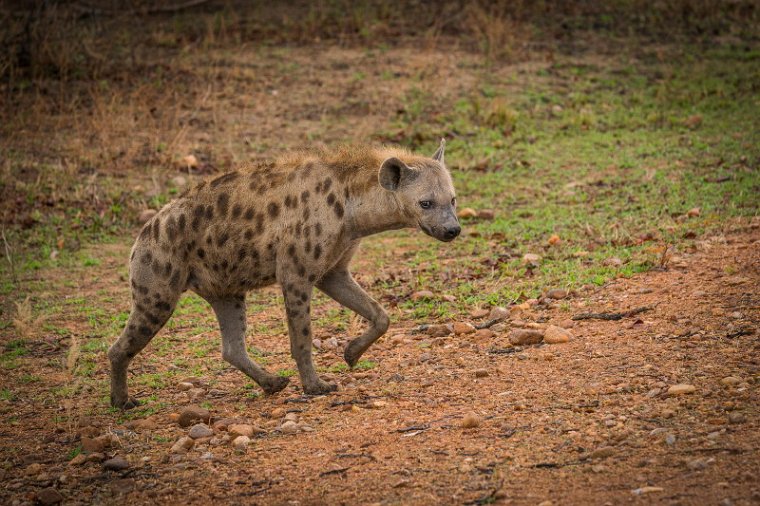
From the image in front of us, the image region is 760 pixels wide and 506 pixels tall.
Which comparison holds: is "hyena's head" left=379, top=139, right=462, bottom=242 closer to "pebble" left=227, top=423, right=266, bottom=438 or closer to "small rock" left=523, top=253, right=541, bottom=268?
"pebble" left=227, top=423, right=266, bottom=438

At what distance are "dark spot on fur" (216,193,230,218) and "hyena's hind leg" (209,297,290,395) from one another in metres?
0.45

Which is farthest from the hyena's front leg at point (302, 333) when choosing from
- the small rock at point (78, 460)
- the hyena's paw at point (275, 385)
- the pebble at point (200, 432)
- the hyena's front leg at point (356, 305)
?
the small rock at point (78, 460)

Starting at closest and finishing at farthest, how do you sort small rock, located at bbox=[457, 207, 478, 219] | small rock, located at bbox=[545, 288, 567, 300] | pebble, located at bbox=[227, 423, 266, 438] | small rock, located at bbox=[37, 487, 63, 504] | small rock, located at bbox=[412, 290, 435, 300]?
small rock, located at bbox=[37, 487, 63, 504] → pebble, located at bbox=[227, 423, 266, 438] → small rock, located at bbox=[545, 288, 567, 300] → small rock, located at bbox=[412, 290, 435, 300] → small rock, located at bbox=[457, 207, 478, 219]

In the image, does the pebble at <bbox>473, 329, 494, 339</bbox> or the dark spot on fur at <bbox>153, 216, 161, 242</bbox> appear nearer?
the dark spot on fur at <bbox>153, 216, 161, 242</bbox>

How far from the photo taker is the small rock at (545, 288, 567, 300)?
566 centimetres

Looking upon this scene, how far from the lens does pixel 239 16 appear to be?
13180 millimetres

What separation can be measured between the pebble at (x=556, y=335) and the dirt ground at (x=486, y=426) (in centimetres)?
5

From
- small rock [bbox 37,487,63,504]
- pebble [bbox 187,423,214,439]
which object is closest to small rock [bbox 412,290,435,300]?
pebble [bbox 187,423,214,439]

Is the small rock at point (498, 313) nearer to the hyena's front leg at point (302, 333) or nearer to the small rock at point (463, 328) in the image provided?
the small rock at point (463, 328)

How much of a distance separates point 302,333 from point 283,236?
478 millimetres

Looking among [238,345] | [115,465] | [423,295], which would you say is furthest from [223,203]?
[423,295]

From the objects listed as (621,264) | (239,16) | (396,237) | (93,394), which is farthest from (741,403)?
(239,16)

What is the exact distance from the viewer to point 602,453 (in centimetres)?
354

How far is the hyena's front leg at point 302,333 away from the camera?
15.7 feet
